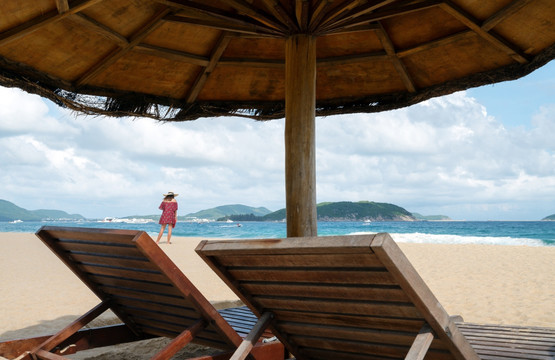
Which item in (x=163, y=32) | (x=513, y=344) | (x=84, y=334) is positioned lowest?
(x=84, y=334)

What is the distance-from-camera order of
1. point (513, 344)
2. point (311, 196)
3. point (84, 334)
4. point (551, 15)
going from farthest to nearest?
point (551, 15) → point (311, 196) → point (84, 334) → point (513, 344)

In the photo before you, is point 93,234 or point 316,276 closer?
point 316,276

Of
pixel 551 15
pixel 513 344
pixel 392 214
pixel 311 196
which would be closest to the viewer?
pixel 513 344

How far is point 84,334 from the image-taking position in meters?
2.96

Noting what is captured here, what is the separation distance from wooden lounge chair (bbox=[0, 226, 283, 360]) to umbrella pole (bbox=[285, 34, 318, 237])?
2.46 ft

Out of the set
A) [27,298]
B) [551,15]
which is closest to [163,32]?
[551,15]

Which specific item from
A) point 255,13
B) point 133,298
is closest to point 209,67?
point 255,13

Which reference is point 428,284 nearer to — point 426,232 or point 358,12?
point 358,12

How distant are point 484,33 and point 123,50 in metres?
2.87

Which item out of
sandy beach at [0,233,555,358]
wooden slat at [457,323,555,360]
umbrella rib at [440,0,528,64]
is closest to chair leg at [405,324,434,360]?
wooden slat at [457,323,555,360]

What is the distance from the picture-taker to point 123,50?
4289mm

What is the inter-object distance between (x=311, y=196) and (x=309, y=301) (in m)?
1.32

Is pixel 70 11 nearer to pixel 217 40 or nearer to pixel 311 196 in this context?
pixel 217 40

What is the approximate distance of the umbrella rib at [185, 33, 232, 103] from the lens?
4.55 meters
